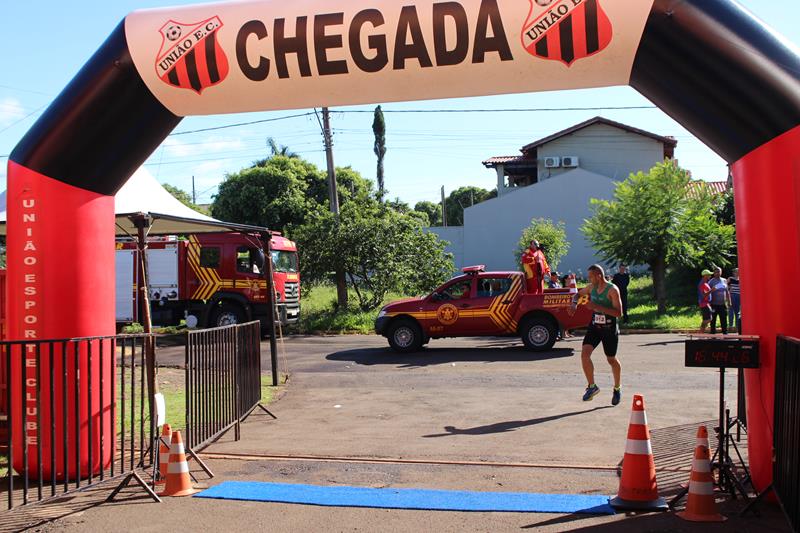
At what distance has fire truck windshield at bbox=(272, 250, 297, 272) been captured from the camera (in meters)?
22.3

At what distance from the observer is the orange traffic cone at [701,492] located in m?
5.34

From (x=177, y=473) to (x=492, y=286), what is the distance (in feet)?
35.4

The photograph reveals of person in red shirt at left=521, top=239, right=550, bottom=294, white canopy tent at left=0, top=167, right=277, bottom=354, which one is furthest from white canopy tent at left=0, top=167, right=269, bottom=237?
person in red shirt at left=521, top=239, right=550, bottom=294

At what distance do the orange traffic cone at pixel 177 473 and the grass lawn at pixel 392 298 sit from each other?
53.3ft

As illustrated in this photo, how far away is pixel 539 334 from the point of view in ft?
52.0

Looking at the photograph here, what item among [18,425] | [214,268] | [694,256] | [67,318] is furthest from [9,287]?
[694,256]

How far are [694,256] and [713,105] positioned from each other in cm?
1805

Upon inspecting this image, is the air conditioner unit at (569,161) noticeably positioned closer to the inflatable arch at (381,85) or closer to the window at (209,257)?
the window at (209,257)

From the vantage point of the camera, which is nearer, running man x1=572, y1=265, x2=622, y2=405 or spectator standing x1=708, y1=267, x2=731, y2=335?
running man x1=572, y1=265, x2=622, y2=405

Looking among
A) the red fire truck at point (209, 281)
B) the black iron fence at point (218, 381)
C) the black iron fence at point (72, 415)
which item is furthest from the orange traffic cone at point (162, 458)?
the red fire truck at point (209, 281)

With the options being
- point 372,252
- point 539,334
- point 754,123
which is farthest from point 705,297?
point 754,123

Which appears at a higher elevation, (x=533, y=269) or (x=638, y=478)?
(x=533, y=269)

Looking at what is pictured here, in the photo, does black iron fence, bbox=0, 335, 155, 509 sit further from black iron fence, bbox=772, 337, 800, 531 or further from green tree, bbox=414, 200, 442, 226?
green tree, bbox=414, 200, 442, 226

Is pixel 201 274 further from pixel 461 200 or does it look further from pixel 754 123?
pixel 461 200
